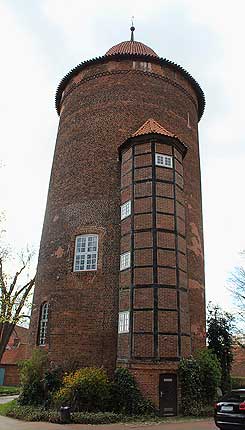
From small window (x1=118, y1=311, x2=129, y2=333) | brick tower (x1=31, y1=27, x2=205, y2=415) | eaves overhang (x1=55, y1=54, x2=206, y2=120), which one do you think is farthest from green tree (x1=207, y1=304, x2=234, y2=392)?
eaves overhang (x1=55, y1=54, x2=206, y2=120)

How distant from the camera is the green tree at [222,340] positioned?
21.6 m

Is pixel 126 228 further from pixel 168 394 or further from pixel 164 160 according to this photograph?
pixel 168 394

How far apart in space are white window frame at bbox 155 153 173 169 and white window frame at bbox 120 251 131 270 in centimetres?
458

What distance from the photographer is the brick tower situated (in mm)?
16656

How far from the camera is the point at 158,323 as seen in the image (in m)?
16.3

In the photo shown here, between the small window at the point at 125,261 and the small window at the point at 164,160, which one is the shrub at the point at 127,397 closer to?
the small window at the point at 125,261

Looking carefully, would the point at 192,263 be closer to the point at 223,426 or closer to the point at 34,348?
the point at 34,348

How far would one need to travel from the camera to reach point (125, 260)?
1839 centimetres

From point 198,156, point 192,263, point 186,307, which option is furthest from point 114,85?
point 186,307

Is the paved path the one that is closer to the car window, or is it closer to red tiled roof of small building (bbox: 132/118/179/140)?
the car window

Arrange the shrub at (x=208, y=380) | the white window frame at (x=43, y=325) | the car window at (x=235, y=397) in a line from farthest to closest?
the white window frame at (x=43, y=325), the shrub at (x=208, y=380), the car window at (x=235, y=397)

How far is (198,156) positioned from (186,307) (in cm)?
1145

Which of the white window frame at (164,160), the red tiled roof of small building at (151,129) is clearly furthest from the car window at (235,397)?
the red tiled roof of small building at (151,129)

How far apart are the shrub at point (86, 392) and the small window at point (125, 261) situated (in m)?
4.61
